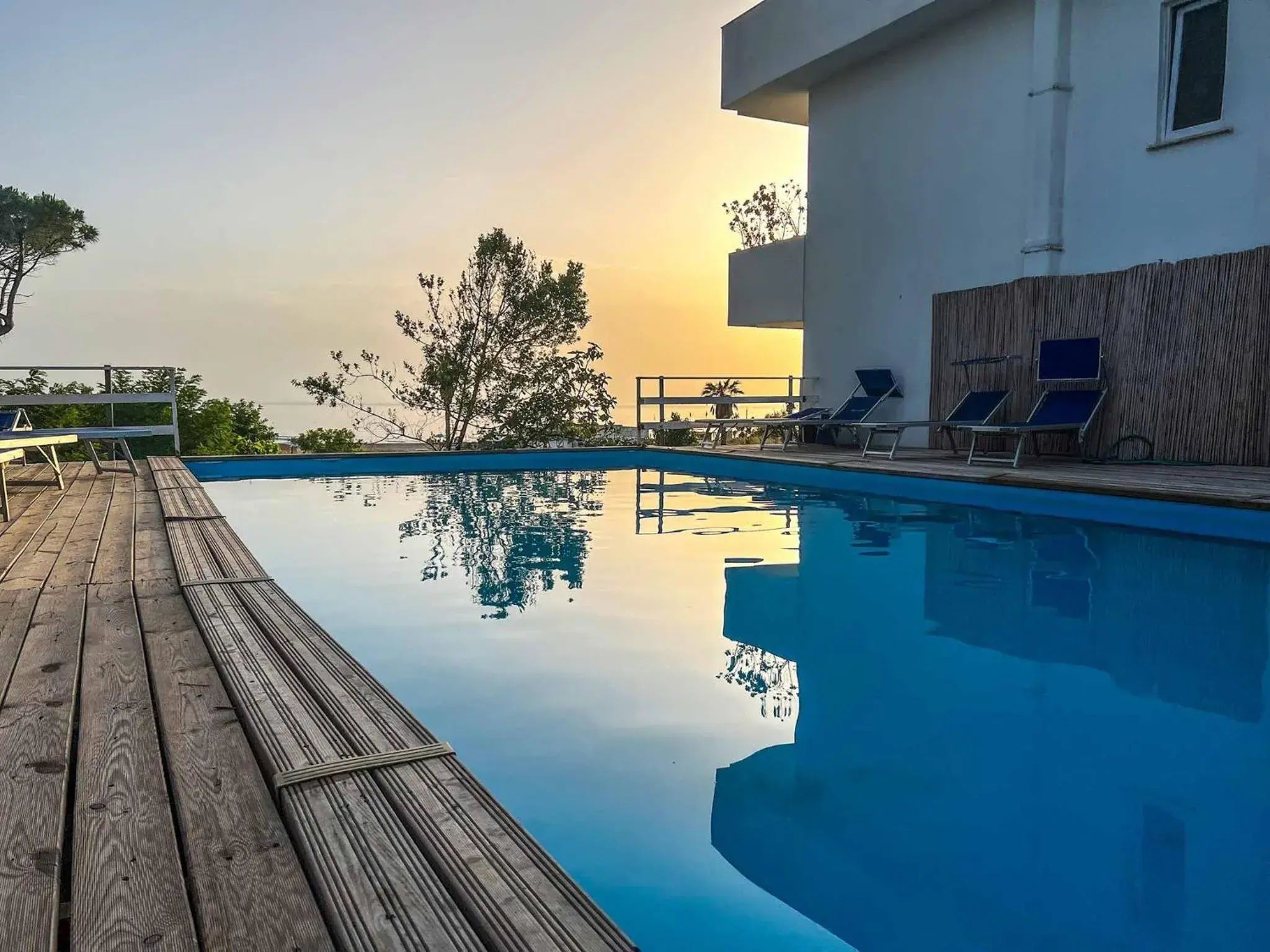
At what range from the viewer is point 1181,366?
6527mm

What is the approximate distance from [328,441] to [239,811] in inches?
426

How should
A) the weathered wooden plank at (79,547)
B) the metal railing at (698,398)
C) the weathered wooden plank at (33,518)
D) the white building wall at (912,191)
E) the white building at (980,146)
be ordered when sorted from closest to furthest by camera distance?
the weathered wooden plank at (79,547) → the weathered wooden plank at (33,518) → the white building at (980,146) → the white building wall at (912,191) → the metal railing at (698,398)

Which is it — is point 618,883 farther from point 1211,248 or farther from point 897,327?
point 897,327

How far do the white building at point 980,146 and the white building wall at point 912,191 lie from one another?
20 millimetres

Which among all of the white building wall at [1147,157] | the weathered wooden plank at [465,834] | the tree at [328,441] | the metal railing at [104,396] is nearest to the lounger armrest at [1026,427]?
the white building wall at [1147,157]

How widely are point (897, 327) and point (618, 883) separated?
344 inches

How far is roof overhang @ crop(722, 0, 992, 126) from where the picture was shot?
8.57 meters

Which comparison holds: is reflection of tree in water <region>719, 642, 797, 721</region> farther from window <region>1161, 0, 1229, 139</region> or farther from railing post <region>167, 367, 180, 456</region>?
railing post <region>167, 367, 180, 456</region>

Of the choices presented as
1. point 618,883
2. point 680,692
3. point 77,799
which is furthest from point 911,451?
point 77,799

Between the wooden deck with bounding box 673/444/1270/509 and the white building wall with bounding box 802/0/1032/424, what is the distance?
1891mm

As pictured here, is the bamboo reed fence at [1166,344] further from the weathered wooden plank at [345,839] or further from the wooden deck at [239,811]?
the weathered wooden plank at [345,839]

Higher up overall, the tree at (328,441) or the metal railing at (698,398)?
the metal railing at (698,398)

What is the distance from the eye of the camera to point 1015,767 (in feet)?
6.75

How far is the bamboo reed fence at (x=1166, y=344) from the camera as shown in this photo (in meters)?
6.13
